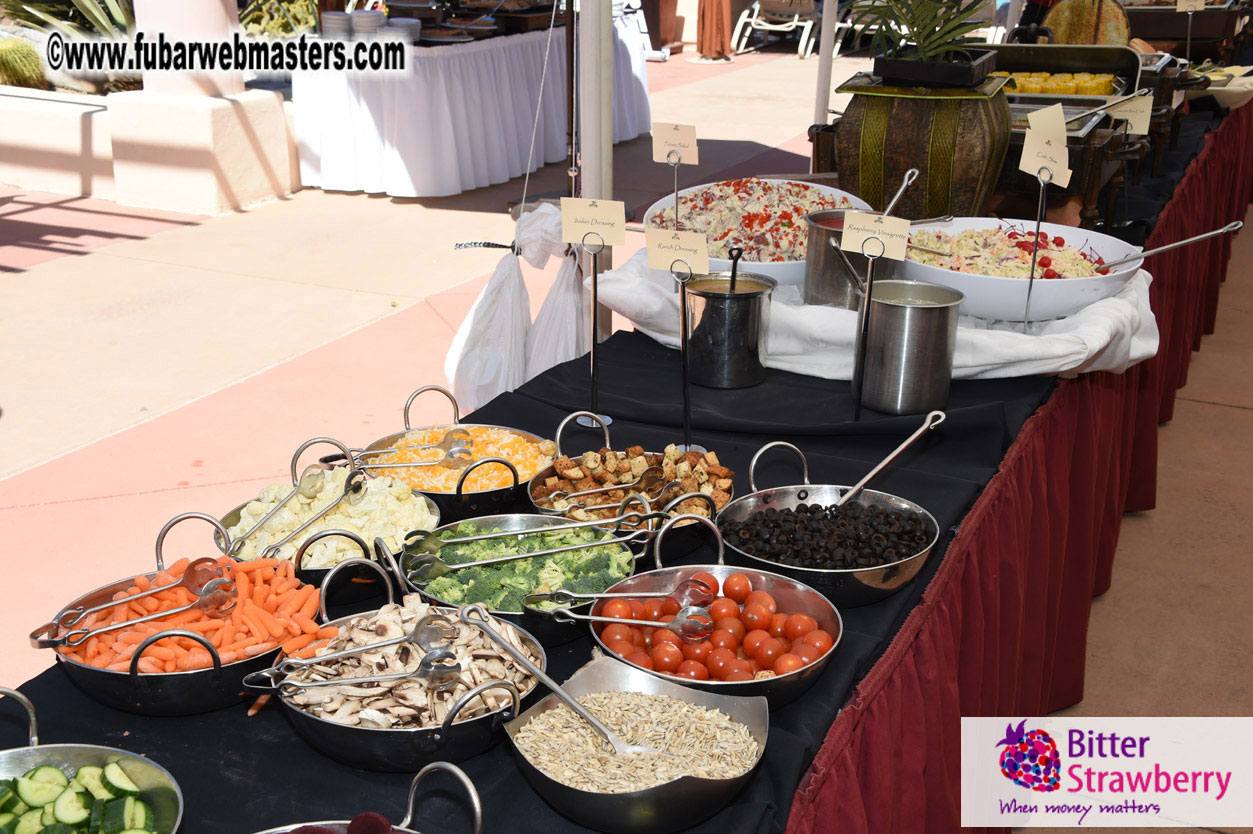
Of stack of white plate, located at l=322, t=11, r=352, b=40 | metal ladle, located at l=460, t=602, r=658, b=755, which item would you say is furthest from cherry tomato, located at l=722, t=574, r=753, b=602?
stack of white plate, located at l=322, t=11, r=352, b=40

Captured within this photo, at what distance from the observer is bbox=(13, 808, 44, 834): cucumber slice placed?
846 mm

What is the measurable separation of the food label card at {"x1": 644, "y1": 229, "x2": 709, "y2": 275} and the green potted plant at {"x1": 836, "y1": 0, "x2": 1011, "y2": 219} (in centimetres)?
80

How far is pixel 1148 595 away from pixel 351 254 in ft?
12.7

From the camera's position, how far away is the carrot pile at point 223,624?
104 cm

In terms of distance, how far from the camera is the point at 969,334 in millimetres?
1867

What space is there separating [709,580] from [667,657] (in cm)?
15

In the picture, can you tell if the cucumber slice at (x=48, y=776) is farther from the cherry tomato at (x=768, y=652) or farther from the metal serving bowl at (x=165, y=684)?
the cherry tomato at (x=768, y=652)

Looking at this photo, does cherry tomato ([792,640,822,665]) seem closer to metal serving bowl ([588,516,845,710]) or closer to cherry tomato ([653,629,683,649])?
metal serving bowl ([588,516,845,710])

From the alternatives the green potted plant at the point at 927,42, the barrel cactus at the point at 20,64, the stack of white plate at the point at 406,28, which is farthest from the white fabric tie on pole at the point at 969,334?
the barrel cactus at the point at 20,64

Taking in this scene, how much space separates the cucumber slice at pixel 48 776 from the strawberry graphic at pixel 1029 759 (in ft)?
4.23

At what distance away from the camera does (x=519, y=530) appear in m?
1.28

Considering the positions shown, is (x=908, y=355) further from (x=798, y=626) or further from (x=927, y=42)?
(x=927, y=42)

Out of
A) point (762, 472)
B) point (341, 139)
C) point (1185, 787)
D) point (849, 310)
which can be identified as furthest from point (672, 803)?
point (341, 139)

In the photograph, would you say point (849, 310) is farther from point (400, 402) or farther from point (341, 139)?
point (341, 139)
